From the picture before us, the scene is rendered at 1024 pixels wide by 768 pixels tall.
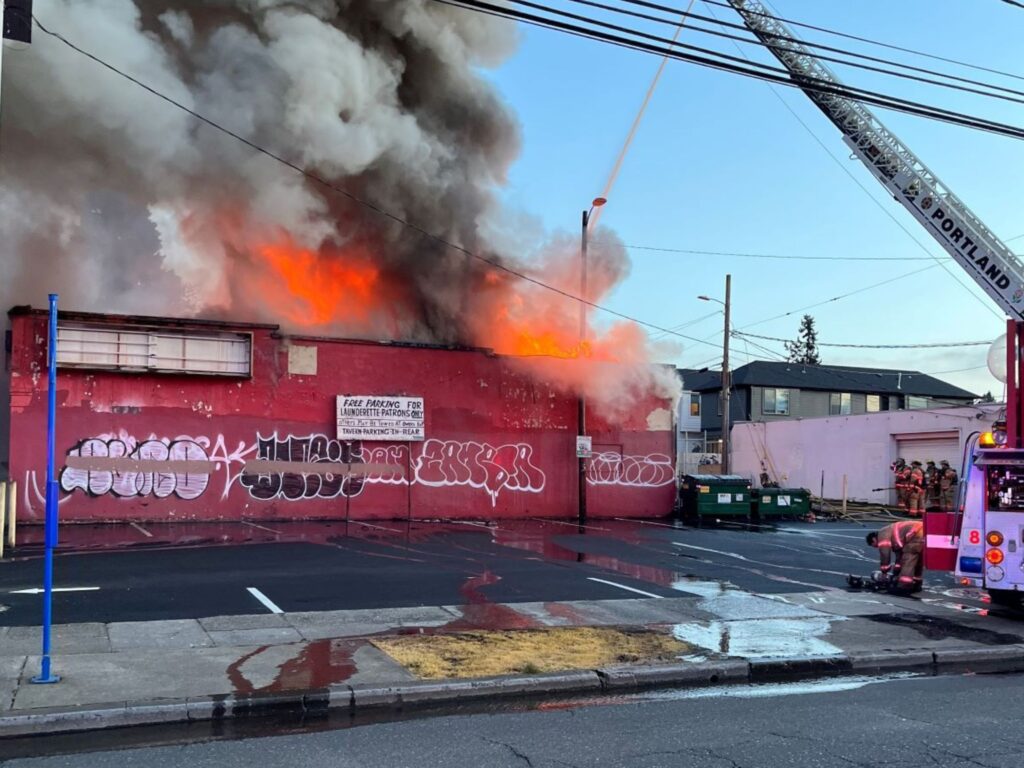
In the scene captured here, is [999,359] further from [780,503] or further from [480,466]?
[780,503]

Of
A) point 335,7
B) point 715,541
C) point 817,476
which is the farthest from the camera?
point 817,476

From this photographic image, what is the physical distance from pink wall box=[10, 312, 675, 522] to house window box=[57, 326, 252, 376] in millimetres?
229

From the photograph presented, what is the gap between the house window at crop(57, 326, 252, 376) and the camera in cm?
1711

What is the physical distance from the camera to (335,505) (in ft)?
62.6

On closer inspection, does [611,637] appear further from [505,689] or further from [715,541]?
[715,541]

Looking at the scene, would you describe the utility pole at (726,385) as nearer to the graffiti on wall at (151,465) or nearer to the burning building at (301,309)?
the burning building at (301,309)

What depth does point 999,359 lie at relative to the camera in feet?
30.6

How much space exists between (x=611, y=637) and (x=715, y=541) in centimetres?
948

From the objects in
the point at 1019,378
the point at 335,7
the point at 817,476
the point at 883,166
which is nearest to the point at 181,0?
the point at 335,7

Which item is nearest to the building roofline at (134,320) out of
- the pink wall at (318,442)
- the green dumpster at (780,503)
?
the pink wall at (318,442)

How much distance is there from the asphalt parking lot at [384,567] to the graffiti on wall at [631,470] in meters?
3.77

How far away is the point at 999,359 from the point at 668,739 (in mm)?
6494

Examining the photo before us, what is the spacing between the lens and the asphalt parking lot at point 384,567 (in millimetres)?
9023

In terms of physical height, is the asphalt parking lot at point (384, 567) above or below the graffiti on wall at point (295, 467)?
below
